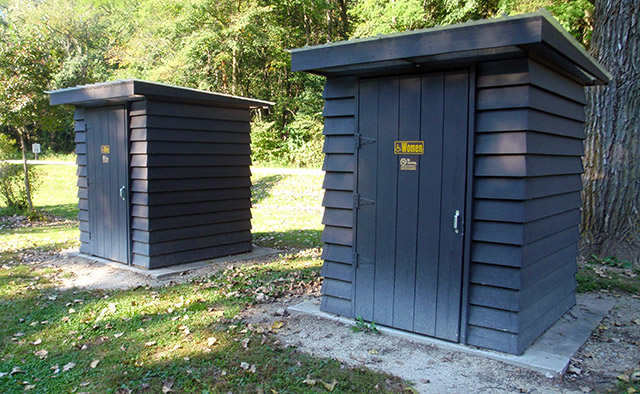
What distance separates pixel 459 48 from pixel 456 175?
1009 mm

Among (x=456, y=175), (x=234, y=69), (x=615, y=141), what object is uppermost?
(x=234, y=69)

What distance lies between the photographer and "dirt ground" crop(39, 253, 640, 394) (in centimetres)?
342

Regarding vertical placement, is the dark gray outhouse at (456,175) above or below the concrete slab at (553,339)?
above

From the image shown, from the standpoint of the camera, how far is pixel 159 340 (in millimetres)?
4250

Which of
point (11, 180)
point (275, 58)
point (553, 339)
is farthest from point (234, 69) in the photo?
point (553, 339)

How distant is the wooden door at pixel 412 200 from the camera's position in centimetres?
401

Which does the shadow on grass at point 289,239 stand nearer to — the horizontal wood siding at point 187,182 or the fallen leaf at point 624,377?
the horizontal wood siding at point 187,182

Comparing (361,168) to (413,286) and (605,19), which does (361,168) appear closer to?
(413,286)

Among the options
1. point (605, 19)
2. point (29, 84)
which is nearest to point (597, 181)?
point (605, 19)

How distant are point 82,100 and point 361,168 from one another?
4746 mm

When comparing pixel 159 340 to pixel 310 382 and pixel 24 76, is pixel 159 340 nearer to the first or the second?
pixel 310 382

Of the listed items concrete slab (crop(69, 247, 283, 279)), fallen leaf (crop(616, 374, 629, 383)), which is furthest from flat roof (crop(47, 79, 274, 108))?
fallen leaf (crop(616, 374, 629, 383))

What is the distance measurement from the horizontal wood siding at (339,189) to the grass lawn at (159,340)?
716 mm

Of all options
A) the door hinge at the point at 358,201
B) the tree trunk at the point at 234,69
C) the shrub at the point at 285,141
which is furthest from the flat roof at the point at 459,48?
the tree trunk at the point at 234,69
